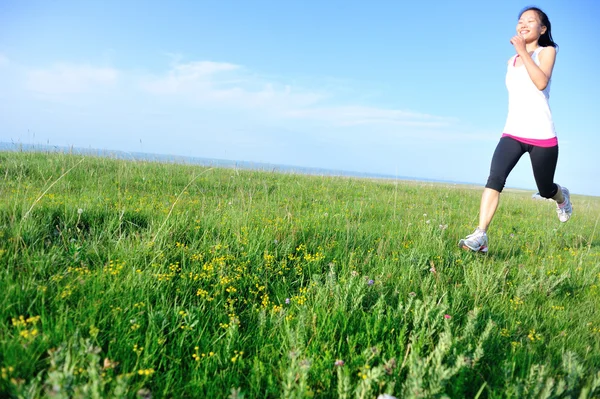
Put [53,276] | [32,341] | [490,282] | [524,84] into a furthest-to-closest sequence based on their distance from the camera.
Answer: [524,84], [490,282], [53,276], [32,341]

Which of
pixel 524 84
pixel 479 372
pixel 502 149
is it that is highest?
pixel 524 84

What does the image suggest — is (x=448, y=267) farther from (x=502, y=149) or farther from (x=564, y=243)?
(x=564, y=243)

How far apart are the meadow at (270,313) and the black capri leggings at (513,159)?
933 millimetres

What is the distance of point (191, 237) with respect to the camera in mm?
3666

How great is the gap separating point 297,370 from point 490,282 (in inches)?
87.9

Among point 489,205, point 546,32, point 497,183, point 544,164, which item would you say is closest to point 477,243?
point 489,205

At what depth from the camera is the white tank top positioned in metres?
4.53

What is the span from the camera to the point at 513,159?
464 cm

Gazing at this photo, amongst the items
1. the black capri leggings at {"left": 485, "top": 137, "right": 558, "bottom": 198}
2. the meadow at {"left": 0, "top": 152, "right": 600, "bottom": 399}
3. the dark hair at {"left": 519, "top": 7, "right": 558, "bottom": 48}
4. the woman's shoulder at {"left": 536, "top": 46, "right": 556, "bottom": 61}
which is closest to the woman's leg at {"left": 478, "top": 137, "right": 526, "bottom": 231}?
the black capri leggings at {"left": 485, "top": 137, "right": 558, "bottom": 198}

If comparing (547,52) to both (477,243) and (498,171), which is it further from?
(477,243)

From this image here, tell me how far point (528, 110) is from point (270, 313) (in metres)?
4.08

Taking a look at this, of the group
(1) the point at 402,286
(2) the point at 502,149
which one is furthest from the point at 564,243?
(1) the point at 402,286

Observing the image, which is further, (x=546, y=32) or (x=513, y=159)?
(x=546, y=32)

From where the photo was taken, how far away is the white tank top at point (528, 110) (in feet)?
14.9
